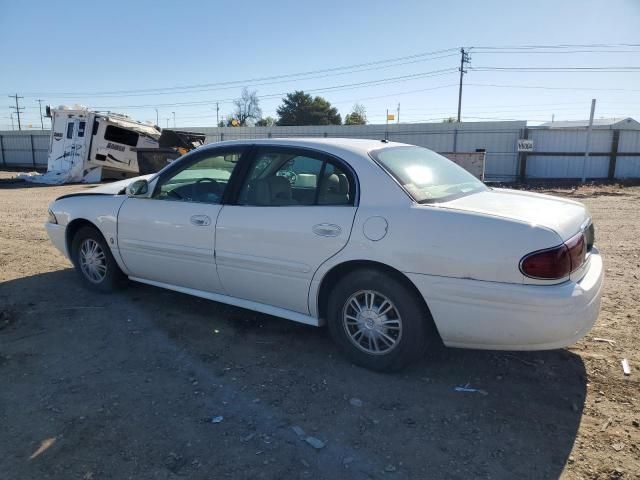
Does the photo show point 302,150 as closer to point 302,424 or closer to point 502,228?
point 502,228

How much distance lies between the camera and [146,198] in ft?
15.0

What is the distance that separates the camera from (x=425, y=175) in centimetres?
374

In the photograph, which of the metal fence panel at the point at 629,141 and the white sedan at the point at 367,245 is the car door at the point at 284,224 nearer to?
the white sedan at the point at 367,245

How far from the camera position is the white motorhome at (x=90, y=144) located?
18844 millimetres

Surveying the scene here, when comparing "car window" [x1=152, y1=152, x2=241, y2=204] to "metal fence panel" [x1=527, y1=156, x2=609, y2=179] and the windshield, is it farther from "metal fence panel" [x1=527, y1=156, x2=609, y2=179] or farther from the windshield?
"metal fence panel" [x1=527, y1=156, x2=609, y2=179]

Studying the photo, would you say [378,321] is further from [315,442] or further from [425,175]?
[425,175]

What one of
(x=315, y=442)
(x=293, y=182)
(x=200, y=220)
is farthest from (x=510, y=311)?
(x=200, y=220)

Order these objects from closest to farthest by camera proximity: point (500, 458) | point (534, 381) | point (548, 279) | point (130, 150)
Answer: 1. point (500, 458)
2. point (548, 279)
3. point (534, 381)
4. point (130, 150)

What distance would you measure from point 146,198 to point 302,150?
1.67 metres

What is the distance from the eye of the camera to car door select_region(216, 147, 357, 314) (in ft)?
11.5

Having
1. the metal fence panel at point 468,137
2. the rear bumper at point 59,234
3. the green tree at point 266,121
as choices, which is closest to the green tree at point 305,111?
the green tree at point 266,121

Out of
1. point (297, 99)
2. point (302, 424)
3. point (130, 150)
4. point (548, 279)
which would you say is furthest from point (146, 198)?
point (297, 99)

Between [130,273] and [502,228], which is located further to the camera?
[130,273]

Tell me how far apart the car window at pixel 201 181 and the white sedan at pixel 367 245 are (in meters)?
0.01
